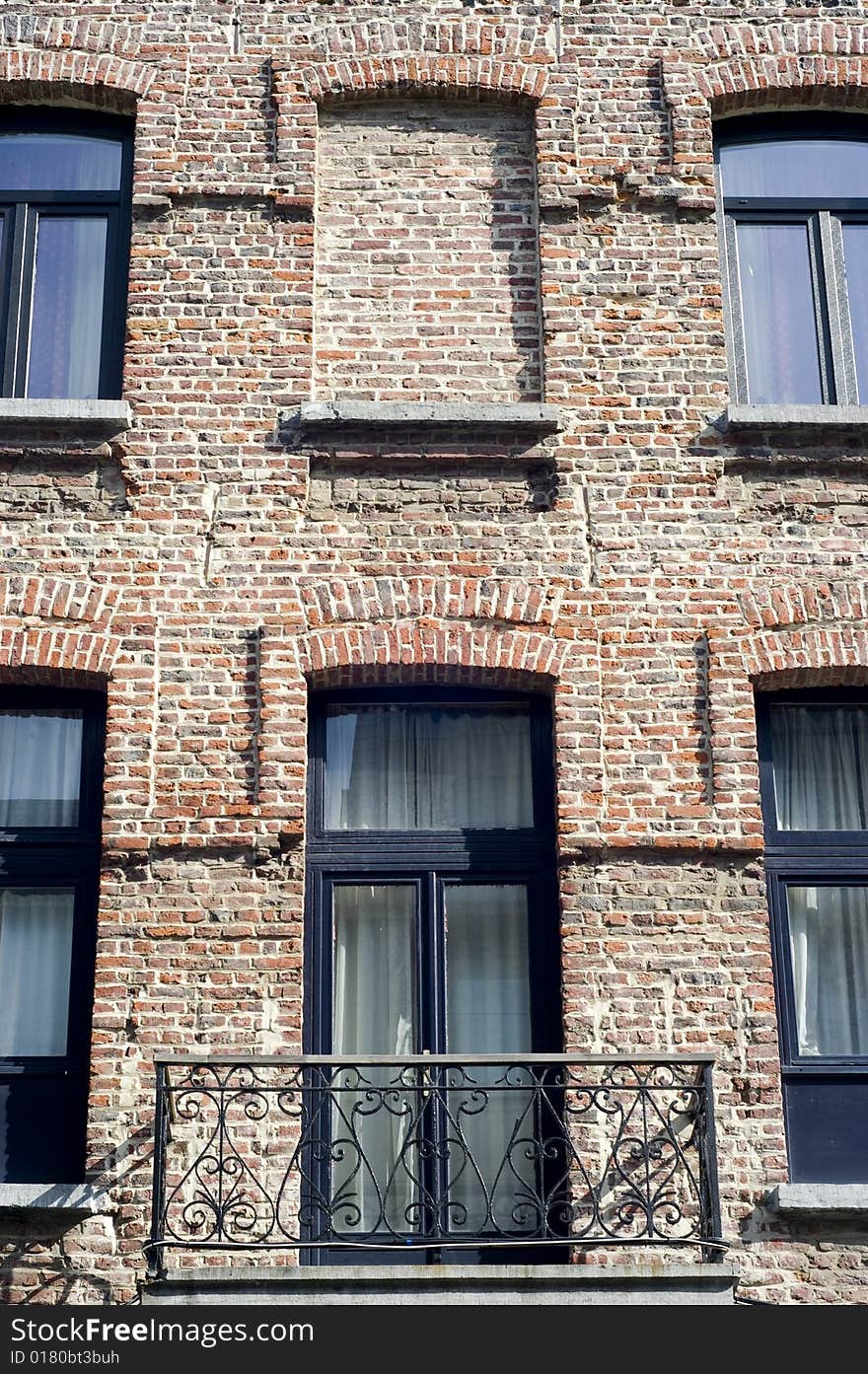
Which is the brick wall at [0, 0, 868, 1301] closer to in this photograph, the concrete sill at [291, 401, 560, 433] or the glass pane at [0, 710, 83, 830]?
the concrete sill at [291, 401, 560, 433]

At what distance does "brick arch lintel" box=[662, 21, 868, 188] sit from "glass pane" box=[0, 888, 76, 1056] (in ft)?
18.0

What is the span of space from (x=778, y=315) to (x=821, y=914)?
344 centimetres

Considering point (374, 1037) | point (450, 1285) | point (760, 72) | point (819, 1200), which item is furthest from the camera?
point (760, 72)

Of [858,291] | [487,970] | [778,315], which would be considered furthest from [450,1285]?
[858,291]

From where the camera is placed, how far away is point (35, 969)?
334 inches

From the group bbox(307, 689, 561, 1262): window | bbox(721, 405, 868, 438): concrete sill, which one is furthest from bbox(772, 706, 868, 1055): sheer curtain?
bbox(721, 405, 868, 438): concrete sill

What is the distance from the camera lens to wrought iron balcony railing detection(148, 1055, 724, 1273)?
7.48 meters

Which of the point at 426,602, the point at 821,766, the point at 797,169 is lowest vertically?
the point at 821,766

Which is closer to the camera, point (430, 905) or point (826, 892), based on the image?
point (430, 905)

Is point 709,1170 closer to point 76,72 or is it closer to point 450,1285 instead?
point 450,1285

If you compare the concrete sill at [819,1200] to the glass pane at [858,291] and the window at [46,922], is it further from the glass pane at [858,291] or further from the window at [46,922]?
the glass pane at [858,291]

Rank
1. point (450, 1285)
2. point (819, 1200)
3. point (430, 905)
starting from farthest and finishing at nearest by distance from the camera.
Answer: point (430, 905) < point (819, 1200) < point (450, 1285)

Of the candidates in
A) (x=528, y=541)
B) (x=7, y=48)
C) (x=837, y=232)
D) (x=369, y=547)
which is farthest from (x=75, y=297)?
(x=837, y=232)

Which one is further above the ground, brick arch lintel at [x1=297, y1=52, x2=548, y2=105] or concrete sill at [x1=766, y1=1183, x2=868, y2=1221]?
brick arch lintel at [x1=297, y1=52, x2=548, y2=105]
